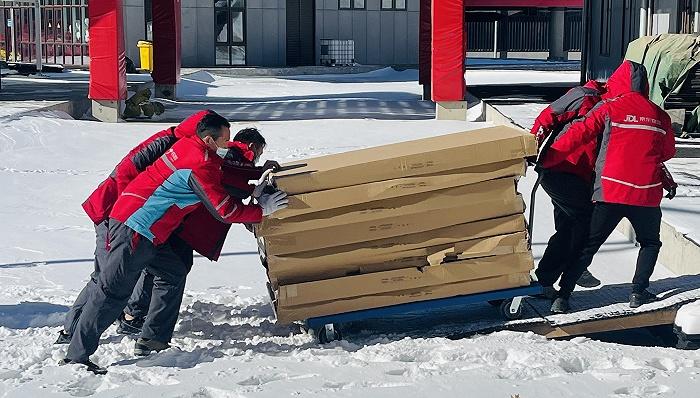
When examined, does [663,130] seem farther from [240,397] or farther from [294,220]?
[240,397]

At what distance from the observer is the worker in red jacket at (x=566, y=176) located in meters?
7.24

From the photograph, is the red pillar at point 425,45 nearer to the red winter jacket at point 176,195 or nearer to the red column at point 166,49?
the red column at point 166,49

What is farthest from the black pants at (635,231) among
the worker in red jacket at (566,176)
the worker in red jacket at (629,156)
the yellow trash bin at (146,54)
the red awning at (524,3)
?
the red awning at (524,3)

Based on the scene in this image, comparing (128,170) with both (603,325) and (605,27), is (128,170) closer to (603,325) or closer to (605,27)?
(603,325)

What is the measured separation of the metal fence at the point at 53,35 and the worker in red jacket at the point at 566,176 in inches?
1380

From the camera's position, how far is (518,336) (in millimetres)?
6828

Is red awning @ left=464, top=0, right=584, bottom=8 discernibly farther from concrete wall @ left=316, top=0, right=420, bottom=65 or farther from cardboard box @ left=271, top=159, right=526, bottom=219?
cardboard box @ left=271, top=159, right=526, bottom=219

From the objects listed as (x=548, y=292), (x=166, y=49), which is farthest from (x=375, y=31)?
(x=548, y=292)


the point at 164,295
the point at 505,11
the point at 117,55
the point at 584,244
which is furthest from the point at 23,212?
the point at 505,11

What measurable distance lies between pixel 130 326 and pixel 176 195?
4.04 ft

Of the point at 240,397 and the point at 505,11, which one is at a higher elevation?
the point at 505,11

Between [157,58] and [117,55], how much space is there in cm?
651

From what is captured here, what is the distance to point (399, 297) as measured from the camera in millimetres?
6996

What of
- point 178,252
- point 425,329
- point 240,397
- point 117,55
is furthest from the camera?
point 117,55
